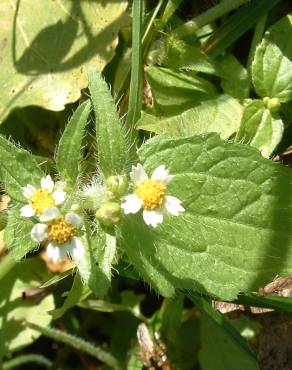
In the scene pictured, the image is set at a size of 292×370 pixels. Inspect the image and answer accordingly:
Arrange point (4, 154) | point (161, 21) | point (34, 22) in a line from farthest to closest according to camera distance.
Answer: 1. point (34, 22)
2. point (161, 21)
3. point (4, 154)

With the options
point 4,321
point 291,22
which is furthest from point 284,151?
point 4,321

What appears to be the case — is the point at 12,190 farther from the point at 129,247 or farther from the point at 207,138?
the point at 207,138

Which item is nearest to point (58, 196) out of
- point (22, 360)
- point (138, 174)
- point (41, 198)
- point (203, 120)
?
Result: point (41, 198)

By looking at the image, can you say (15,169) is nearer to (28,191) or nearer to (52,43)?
(28,191)

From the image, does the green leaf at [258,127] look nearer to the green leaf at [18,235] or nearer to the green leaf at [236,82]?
the green leaf at [236,82]

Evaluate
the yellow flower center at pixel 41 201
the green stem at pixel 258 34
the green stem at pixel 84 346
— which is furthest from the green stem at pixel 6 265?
the green stem at pixel 258 34

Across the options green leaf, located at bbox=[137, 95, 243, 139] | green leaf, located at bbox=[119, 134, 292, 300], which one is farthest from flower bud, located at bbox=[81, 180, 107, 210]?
green leaf, located at bbox=[137, 95, 243, 139]

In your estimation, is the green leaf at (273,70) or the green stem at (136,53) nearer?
the green stem at (136,53)
